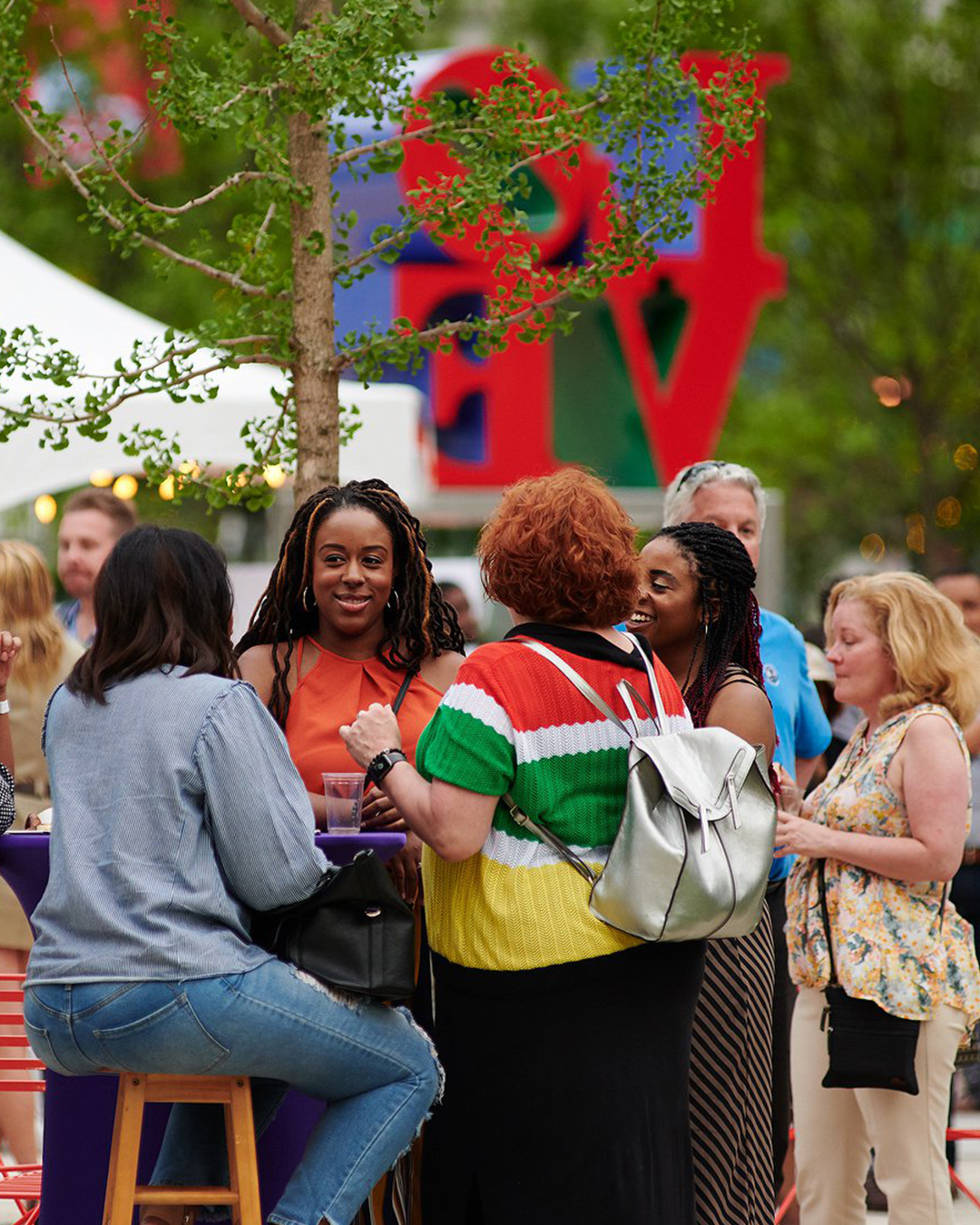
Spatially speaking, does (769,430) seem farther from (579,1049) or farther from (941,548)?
(579,1049)

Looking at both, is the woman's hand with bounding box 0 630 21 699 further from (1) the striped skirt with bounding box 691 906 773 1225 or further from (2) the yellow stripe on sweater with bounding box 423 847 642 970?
(1) the striped skirt with bounding box 691 906 773 1225

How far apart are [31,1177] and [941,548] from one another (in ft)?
54.2

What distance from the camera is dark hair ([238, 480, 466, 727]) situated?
4.17m

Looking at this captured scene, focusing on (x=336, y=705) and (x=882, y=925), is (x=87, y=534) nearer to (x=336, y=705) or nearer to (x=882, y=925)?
(x=336, y=705)

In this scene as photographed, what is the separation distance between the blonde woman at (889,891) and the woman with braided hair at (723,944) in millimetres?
332

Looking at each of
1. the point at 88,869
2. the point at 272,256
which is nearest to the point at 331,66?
the point at 272,256

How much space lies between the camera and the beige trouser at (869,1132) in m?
4.34

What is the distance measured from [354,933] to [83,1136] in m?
0.89

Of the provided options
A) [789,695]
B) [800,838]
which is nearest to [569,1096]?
[800,838]

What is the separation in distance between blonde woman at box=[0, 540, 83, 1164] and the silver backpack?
2.67 metres

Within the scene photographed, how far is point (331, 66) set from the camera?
171 inches

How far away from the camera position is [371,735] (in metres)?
3.50

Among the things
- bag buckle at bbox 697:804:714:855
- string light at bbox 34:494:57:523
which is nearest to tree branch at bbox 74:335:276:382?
bag buckle at bbox 697:804:714:855

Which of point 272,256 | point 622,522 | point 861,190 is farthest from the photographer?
point 861,190
